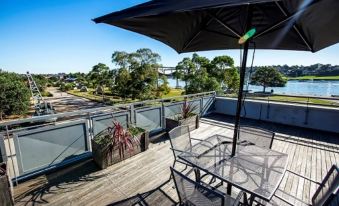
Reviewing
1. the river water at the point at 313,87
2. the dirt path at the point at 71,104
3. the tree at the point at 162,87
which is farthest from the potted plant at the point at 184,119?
the dirt path at the point at 71,104

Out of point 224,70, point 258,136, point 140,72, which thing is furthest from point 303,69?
point 258,136

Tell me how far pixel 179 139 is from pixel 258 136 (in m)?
1.21

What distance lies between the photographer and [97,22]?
1458mm

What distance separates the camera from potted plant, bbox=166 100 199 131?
480cm

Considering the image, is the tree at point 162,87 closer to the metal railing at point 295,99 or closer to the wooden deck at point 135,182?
the metal railing at point 295,99

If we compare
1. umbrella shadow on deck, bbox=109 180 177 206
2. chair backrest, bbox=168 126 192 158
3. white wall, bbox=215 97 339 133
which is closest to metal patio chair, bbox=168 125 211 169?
chair backrest, bbox=168 126 192 158

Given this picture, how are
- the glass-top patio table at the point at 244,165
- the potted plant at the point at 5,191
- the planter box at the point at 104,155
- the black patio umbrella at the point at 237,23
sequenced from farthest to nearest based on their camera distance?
the planter box at the point at 104,155, the potted plant at the point at 5,191, the glass-top patio table at the point at 244,165, the black patio umbrella at the point at 237,23

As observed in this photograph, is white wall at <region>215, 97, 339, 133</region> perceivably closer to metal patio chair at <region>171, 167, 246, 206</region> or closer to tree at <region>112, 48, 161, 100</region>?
metal patio chair at <region>171, 167, 246, 206</region>

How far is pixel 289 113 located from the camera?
5703mm

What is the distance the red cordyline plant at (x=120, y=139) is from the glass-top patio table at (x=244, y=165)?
4.81 feet

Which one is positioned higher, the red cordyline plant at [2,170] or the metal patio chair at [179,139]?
the metal patio chair at [179,139]

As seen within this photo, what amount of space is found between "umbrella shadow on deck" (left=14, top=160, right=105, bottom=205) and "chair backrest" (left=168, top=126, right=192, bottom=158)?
1.39 metres

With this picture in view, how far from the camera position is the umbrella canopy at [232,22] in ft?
4.33

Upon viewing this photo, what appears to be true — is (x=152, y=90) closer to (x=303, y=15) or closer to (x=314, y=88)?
(x=303, y=15)
